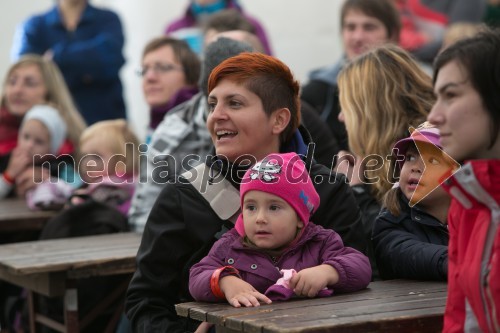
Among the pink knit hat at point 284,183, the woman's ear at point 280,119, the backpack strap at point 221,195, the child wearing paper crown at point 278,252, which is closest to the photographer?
the child wearing paper crown at point 278,252

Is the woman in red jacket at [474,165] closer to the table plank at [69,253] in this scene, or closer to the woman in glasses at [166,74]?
the table plank at [69,253]

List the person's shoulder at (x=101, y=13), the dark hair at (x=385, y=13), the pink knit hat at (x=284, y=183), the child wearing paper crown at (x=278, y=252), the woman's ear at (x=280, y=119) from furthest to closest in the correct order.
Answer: the person's shoulder at (x=101, y=13), the dark hair at (x=385, y=13), the woman's ear at (x=280, y=119), the pink knit hat at (x=284, y=183), the child wearing paper crown at (x=278, y=252)

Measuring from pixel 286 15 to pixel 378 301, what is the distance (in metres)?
6.85

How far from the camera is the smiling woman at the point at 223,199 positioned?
4.17 meters

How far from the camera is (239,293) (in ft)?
11.9

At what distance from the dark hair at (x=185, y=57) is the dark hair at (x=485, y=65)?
3.93 meters

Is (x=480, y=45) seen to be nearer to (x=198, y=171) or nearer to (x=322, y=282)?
(x=322, y=282)

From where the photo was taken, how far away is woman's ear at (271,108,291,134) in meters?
4.27

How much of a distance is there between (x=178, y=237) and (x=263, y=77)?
0.68 m

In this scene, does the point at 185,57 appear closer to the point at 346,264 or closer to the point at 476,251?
the point at 346,264

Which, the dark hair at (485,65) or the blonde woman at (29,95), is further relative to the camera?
the blonde woman at (29,95)

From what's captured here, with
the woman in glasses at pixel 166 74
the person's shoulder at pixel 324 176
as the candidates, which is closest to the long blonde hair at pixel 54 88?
the woman in glasses at pixel 166 74

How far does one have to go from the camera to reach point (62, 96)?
27.6ft

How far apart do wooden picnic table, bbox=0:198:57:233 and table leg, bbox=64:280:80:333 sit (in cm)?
143
